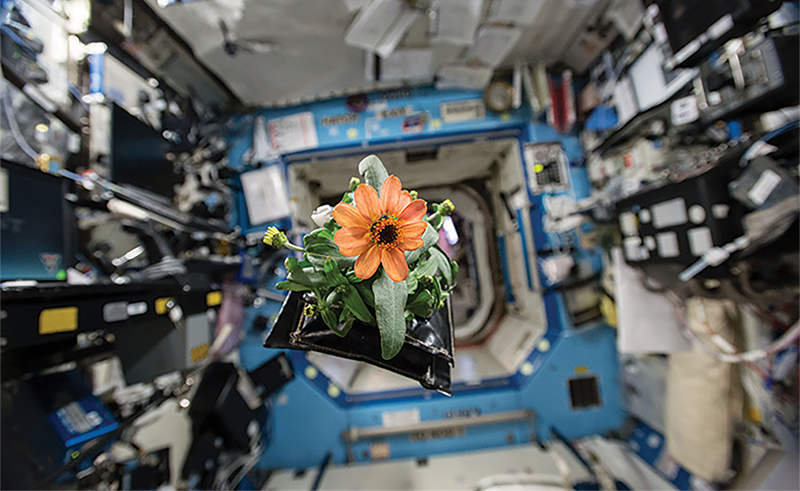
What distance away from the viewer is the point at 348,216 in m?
0.41

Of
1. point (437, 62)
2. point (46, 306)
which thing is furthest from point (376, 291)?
point (437, 62)

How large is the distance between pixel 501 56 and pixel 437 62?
417mm

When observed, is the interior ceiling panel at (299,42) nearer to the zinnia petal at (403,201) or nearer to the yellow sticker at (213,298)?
the yellow sticker at (213,298)

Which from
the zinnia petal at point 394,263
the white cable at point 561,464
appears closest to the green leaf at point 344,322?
the zinnia petal at point 394,263

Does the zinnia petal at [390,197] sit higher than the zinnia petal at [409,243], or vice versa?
the zinnia petal at [390,197]

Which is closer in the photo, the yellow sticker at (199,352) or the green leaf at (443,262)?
the green leaf at (443,262)

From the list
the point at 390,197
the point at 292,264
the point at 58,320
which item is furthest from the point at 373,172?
the point at 58,320

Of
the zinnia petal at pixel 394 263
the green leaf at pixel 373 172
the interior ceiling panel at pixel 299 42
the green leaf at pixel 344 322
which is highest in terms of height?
the interior ceiling panel at pixel 299 42

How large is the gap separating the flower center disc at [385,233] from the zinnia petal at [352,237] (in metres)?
0.01

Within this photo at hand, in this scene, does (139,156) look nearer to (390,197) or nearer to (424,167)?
(424,167)

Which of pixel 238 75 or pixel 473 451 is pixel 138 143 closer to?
pixel 238 75

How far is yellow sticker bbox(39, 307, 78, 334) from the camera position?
2.82 ft

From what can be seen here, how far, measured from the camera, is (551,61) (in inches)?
86.4

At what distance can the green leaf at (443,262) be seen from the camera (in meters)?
0.50
